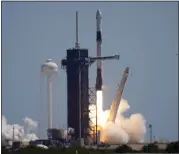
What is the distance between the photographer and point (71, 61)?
168125 millimetres

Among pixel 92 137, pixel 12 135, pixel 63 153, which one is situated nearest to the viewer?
pixel 63 153

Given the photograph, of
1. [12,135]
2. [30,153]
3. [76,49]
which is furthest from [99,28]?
[30,153]

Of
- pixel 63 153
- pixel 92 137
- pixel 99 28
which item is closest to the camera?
pixel 63 153

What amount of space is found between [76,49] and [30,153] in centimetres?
6888

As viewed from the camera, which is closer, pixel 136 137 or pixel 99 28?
pixel 99 28

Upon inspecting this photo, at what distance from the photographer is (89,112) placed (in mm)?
169500

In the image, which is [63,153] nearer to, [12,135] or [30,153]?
[30,153]

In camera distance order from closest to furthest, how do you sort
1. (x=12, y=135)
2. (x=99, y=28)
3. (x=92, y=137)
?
(x=99, y=28) → (x=92, y=137) → (x=12, y=135)

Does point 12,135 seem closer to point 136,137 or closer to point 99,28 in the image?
point 136,137

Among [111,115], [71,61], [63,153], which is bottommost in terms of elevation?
[63,153]

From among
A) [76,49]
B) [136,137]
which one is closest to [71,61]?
[76,49]

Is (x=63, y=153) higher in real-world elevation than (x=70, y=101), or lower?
lower

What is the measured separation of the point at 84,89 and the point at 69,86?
3761mm

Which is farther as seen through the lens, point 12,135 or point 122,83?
point 12,135
